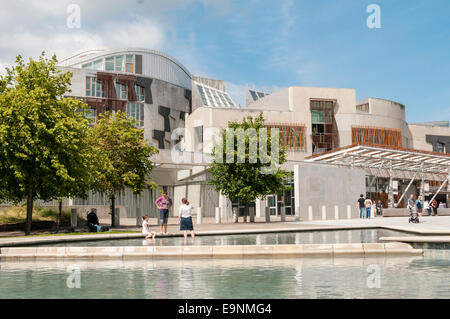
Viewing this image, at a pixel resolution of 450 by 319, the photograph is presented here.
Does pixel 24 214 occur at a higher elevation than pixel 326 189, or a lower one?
lower

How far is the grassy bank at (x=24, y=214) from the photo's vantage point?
25.1m

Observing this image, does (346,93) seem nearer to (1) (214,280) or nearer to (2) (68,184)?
(2) (68,184)

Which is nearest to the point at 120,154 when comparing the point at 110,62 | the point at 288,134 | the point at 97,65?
the point at 288,134

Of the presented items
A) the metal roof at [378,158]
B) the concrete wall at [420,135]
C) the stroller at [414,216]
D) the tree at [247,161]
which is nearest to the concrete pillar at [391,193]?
the metal roof at [378,158]

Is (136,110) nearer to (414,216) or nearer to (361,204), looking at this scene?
(361,204)

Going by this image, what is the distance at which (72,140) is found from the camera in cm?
2031

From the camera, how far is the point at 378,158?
42.1 metres

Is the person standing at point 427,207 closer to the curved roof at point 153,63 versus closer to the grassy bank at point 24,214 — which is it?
the grassy bank at point 24,214

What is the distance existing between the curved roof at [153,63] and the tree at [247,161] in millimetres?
48125

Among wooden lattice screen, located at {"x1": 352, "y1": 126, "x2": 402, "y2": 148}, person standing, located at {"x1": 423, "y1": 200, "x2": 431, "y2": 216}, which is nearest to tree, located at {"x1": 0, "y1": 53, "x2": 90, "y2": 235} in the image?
person standing, located at {"x1": 423, "y1": 200, "x2": 431, "y2": 216}

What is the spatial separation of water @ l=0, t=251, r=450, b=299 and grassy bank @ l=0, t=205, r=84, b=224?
14.8 metres

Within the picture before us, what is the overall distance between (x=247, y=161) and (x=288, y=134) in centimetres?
2708
